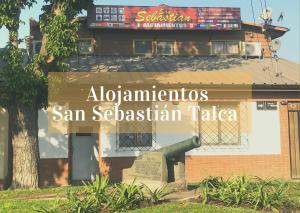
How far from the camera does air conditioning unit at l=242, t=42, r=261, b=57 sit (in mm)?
21734

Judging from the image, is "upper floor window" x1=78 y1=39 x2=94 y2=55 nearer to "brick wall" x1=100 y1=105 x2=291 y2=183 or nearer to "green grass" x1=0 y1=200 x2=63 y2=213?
"brick wall" x1=100 y1=105 x2=291 y2=183

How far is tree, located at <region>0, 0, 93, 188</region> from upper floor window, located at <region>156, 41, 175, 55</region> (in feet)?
26.9

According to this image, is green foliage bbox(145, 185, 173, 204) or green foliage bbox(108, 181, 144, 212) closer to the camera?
green foliage bbox(108, 181, 144, 212)

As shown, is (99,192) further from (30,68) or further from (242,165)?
(242,165)

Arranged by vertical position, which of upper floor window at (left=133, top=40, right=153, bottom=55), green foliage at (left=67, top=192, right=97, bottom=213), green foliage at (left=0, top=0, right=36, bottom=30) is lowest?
green foliage at (left=67, top=192, right=97, bottom=213)

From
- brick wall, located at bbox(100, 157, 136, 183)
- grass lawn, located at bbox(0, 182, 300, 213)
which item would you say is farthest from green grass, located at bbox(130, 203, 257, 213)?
brick wall, located at bbox(100, 157, 136, 183)

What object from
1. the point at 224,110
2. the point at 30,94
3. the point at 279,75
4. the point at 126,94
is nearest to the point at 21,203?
the point at 30,94

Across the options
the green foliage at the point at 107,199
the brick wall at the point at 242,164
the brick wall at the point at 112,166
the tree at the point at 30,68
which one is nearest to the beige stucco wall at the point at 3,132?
the tree at the point at 30,68

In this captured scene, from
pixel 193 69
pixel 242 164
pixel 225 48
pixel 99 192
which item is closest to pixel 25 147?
pixel 99 192

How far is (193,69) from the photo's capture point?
1867cm

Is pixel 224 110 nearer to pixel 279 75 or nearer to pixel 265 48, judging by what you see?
pixel 279 75

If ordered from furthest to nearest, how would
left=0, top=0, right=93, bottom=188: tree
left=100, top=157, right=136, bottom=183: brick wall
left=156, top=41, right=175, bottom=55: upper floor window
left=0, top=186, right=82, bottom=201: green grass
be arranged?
left=156, top=41, right=175, bottom=55: upper floor window → left=100, top=157, right=136, bottom=183: brick wall → left=0, top=0, right=93, bottom=188: tree → left=0, top=186, right=82, bottom=201: green grass

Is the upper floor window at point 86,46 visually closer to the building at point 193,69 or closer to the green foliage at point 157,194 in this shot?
the building at point 193,69

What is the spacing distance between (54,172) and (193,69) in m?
6.64
